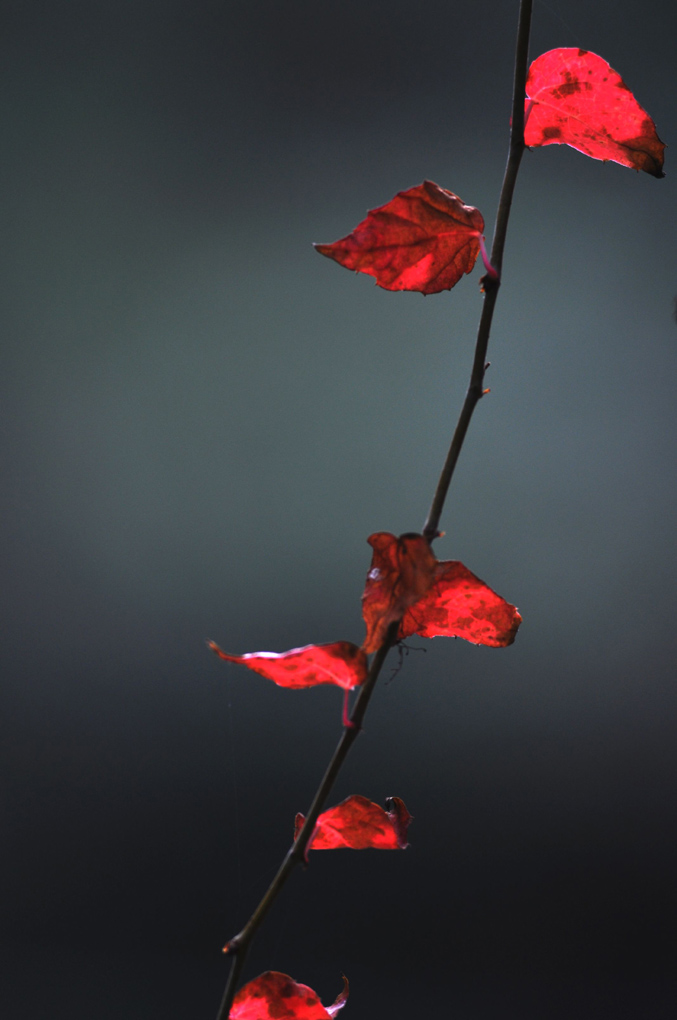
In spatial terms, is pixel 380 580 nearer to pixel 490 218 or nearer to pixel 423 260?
pixel 423 260

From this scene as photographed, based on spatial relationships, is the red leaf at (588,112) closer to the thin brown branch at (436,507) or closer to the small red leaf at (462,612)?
the thin brown branch at (436,507)

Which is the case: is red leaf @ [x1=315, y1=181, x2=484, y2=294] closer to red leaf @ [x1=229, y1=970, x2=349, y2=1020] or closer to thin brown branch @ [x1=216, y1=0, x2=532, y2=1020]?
thin brown branch @ [x1=216, y1=0, x2=532, y2=1020]

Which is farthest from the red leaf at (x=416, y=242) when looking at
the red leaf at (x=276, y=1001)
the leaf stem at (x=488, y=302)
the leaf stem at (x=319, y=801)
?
the red leaf at (x=276, y=1001)

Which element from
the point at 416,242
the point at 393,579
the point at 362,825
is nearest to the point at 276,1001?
the point at 362,825

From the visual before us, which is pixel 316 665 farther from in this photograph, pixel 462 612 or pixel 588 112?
pixel 588 112

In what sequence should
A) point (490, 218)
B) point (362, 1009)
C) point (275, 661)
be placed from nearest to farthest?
point (275, 661)
point (362, 1009)
point (490, 218)

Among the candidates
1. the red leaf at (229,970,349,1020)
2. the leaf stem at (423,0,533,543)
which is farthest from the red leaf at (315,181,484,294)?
the red leaf at (229,970,349,1020)

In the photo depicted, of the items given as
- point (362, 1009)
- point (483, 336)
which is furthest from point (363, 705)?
point (362, 1009)
